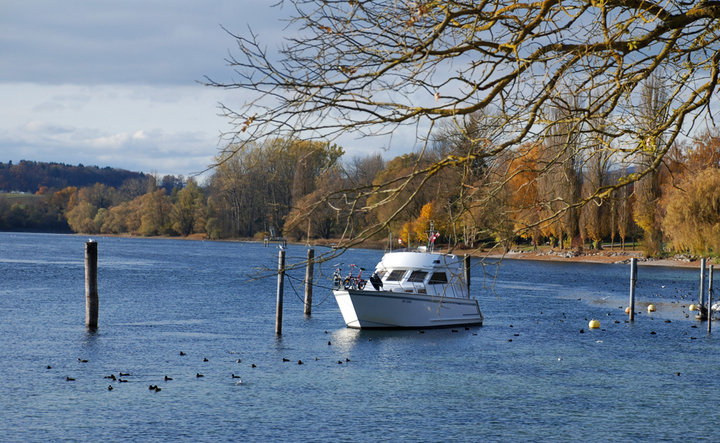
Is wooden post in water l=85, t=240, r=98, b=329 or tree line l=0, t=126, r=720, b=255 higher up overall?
tree line l=0, t=126, r=720, b=255

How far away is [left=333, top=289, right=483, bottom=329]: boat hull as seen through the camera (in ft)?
102

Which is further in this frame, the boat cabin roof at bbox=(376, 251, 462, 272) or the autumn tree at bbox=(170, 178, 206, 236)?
the autumn tree at bbox=(170, 178, 206, 236)

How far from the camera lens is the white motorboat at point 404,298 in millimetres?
31062

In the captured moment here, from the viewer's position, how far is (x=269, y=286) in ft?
180

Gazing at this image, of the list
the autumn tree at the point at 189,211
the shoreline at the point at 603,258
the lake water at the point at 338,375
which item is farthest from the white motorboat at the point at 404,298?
the autumn tree at the point at 189,211

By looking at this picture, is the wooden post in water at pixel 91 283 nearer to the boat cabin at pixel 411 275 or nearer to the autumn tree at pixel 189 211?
the boat cabin at pixel 411 275

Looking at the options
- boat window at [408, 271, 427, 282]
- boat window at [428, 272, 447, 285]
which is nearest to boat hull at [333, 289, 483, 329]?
boat window at [428, 272, 447, 285]

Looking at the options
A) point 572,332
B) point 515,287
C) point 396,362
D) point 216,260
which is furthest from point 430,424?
point 216,260

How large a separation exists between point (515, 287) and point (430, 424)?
4145 centimetres

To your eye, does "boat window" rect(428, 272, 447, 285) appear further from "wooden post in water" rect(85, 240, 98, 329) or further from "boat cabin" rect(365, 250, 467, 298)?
"wooden post in water" rect(85, 240, 98, 329)

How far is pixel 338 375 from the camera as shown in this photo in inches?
893

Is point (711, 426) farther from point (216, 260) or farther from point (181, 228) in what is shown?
point (181, 228)

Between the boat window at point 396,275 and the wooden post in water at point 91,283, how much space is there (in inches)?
463

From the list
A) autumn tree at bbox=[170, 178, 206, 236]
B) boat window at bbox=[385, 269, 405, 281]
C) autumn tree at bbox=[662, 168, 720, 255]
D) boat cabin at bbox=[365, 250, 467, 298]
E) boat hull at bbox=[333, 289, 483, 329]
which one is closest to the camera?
boat hull at bbox=[333, 289, 483, 329]
